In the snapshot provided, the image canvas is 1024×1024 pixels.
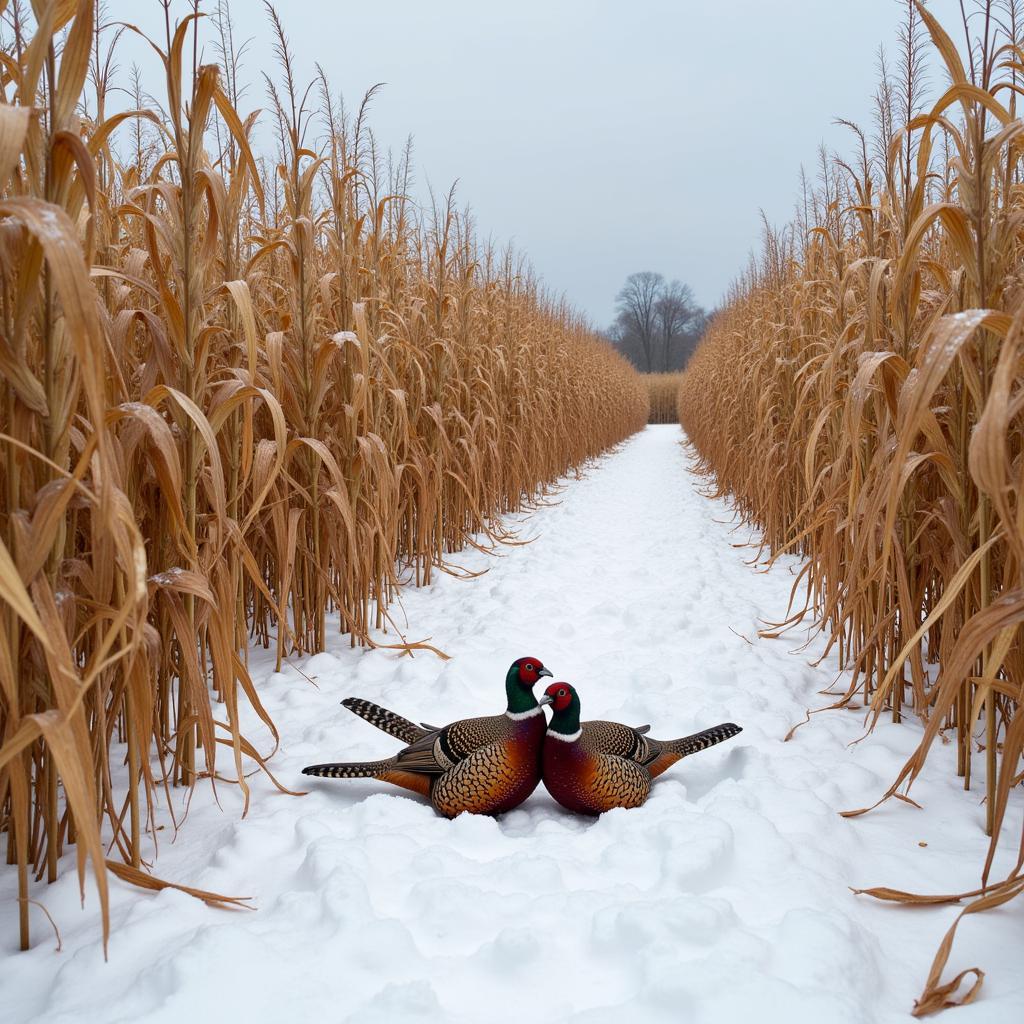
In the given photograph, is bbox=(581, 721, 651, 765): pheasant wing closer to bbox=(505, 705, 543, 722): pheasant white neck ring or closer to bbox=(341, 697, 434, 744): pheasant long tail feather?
bbox=(505, 705, 543, 722): pheasant white neck ring

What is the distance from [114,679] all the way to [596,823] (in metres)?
0.93

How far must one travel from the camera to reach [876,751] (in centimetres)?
176

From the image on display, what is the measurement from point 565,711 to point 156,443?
949 mm

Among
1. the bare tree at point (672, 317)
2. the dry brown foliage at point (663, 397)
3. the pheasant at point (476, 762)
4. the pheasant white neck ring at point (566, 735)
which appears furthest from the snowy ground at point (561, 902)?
the bare tree at point (672, 317)

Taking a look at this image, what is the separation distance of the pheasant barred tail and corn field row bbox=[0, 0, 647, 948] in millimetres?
133

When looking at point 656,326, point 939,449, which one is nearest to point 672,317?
point 656,326

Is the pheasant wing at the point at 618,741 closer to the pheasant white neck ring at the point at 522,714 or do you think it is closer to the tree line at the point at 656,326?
the pheasant white neck ring at the point at 522,714

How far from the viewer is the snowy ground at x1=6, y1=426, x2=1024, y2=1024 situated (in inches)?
39.2

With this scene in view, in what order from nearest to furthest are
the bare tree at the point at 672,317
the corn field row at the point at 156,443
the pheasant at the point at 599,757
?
1. the corn field row at the point at 156,443
2. the pheasant at the point at 599,757
3. the bare tree at the point at 672,317

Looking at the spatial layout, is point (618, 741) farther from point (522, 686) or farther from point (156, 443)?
point (156, 443)

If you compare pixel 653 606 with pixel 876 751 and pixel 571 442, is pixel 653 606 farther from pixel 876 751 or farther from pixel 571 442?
pixel 571 442

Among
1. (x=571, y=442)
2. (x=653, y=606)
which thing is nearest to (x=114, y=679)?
(x=653, y=606)

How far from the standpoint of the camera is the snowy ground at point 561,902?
100cm

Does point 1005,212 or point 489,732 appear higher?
point 1005,212
